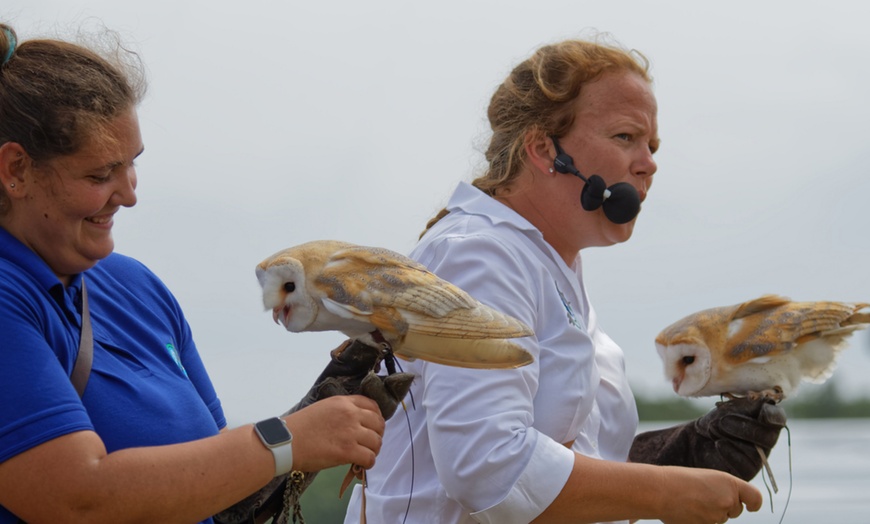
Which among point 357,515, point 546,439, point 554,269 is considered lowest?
point 357,515

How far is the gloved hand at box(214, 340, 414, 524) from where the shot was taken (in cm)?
160

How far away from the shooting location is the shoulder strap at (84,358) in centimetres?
149

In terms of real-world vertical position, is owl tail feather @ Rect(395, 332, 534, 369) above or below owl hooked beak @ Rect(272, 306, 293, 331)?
below

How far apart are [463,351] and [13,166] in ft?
2.45

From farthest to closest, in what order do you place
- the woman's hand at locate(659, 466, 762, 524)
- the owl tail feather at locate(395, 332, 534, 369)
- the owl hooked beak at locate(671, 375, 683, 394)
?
the owl hooked beak at locate(671, 375, 683, 394) < the woman's hand at locate(659, 466, 762, 524) < the owl tail feather at locate(395, 332, 534, 369)

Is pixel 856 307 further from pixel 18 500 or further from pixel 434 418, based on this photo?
pixel 18 500

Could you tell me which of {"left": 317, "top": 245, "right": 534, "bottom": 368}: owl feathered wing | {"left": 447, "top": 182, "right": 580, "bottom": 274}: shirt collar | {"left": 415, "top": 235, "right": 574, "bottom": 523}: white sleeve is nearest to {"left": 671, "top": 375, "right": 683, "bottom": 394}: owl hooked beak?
{"left": 447, "top": 182, "right": 580, "bottom": 274}: shirt collar

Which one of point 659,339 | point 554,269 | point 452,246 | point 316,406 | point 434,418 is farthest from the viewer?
point 659,339

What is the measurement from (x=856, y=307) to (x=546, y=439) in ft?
3.39

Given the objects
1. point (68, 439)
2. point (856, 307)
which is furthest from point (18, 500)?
point (856, 307)

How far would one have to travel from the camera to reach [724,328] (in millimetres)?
2459

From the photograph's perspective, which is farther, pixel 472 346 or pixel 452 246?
pixel 452 246

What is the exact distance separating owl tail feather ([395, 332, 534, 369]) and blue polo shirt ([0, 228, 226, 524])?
0.39 meters

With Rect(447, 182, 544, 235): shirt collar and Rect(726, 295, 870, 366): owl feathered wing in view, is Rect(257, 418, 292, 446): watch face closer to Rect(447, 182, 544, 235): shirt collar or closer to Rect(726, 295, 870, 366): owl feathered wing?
Rect(447, 182, 544, 235): shirt collar
